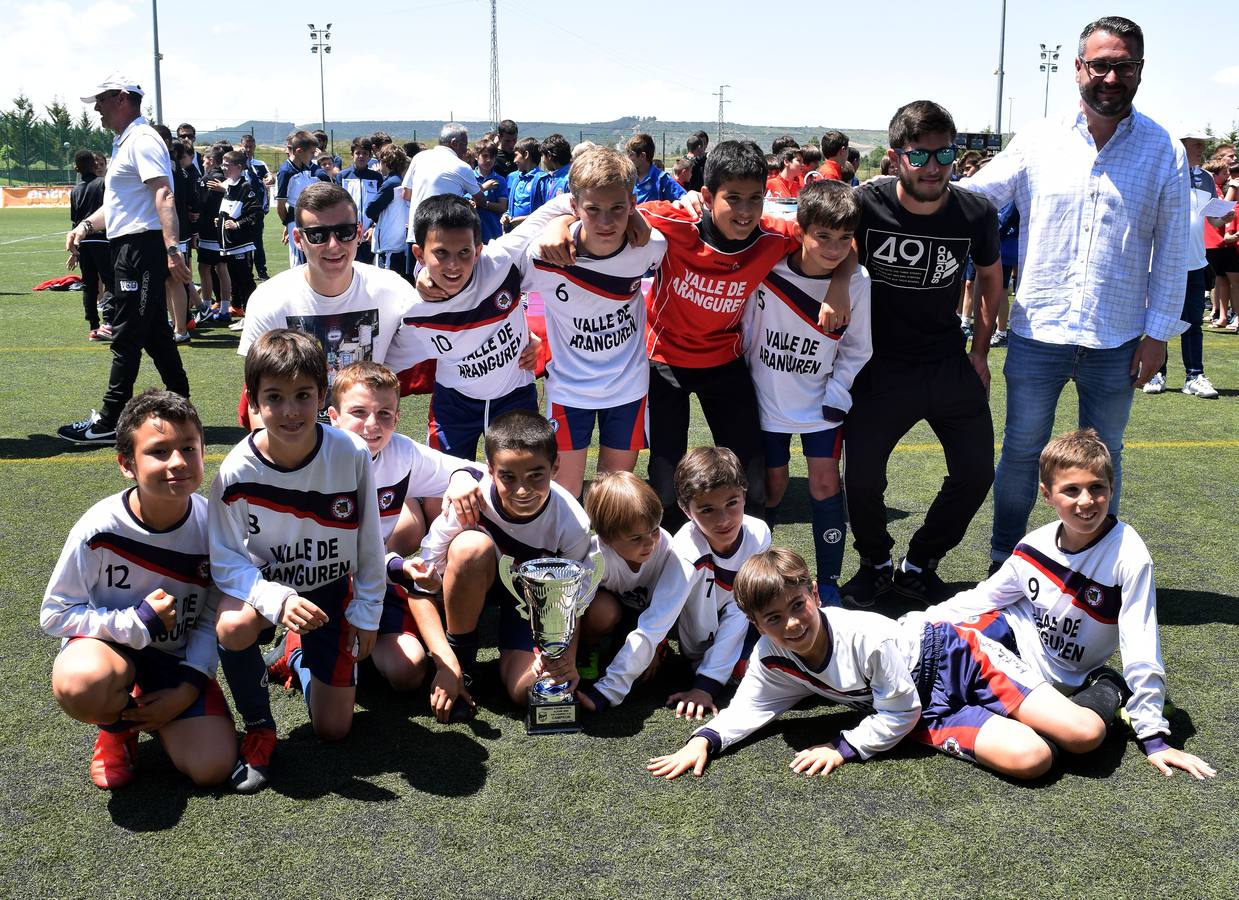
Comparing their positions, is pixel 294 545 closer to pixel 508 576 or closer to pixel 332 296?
pixel 508 576

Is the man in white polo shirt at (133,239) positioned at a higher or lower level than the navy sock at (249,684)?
higher

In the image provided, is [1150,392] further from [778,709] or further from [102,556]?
[102,556]

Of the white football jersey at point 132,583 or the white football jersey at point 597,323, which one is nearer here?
the white football jersey at point 132,583

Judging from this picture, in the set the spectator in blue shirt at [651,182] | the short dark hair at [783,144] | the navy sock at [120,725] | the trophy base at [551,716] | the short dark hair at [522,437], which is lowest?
the trophy base at [551,716]

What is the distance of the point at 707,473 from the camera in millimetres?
3748

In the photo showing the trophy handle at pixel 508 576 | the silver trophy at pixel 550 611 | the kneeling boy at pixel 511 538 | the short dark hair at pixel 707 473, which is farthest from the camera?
the short dark hair at pixel 707 473

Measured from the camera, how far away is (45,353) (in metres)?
10.8

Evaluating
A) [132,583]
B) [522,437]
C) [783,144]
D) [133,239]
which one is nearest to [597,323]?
[522,437]

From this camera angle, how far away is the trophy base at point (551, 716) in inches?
137

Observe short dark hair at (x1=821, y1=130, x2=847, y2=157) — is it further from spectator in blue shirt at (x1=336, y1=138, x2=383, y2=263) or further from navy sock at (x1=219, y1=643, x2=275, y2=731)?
navy sock at (x1=219, y1=643, x2=275, y2=731)

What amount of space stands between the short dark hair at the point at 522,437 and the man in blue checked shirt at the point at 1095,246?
2.16 meters

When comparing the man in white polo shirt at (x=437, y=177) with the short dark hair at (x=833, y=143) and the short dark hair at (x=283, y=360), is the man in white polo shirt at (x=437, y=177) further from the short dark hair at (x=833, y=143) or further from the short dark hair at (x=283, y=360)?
the short dark hair at (x=283, y=360)

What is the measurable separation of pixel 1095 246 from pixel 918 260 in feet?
2.37

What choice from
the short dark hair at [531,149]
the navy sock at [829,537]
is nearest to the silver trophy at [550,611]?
the navy sock at [829,537]
